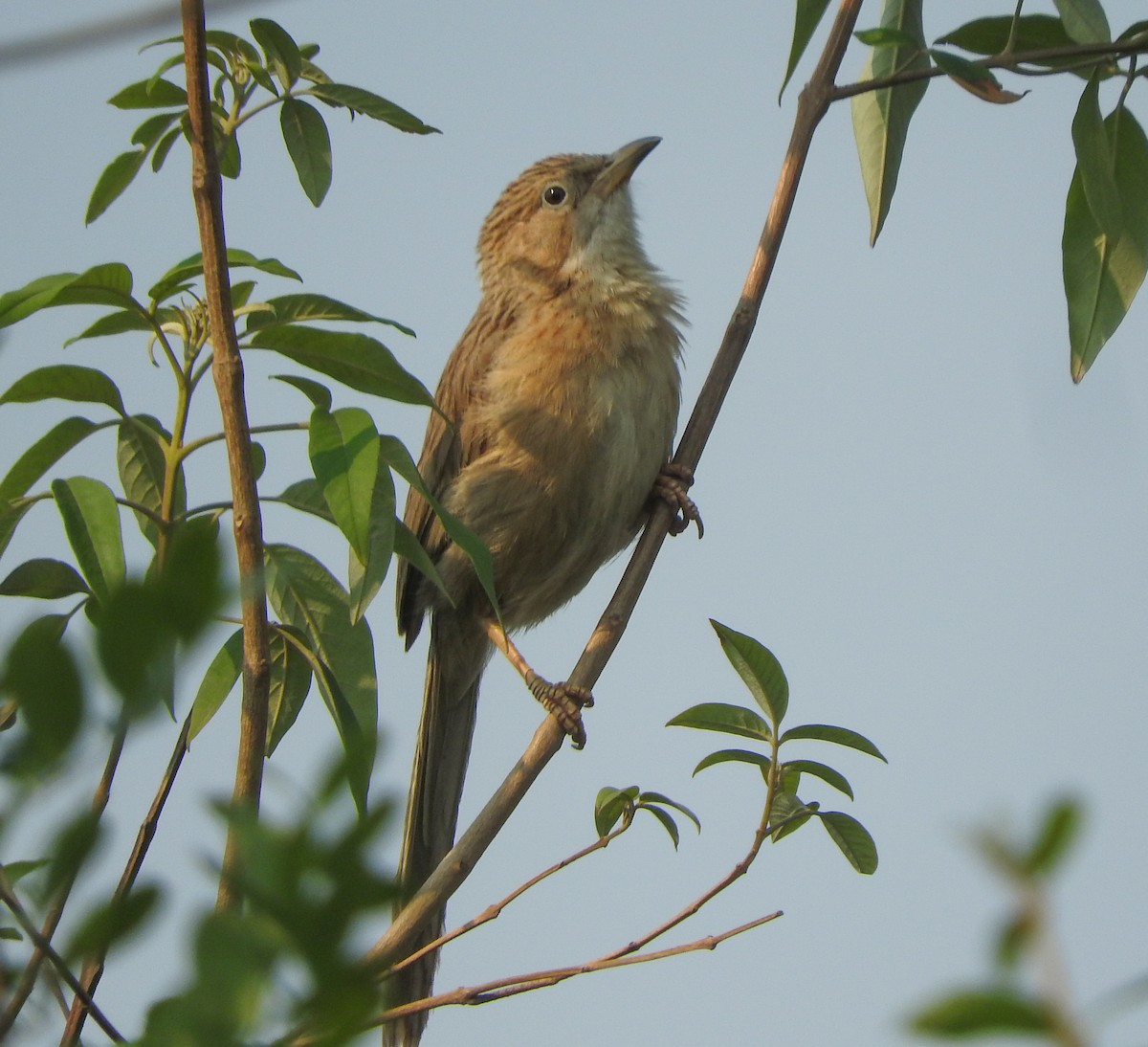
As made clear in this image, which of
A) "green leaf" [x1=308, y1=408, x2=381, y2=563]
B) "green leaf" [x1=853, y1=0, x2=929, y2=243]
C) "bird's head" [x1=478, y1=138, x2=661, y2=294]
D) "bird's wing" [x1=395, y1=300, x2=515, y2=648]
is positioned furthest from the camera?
"bird's head" [x1=478, y1=138, x2=661, y2=294]

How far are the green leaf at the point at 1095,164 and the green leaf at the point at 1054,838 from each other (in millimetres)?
2673

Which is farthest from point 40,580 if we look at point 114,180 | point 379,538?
point 114,180

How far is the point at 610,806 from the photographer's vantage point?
10.4 ft

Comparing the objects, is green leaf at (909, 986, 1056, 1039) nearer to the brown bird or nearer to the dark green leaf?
the dark green leaf

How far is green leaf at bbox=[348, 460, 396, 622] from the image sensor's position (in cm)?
253

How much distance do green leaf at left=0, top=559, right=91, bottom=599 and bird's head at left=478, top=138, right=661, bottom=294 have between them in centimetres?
303

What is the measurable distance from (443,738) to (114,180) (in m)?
2.87

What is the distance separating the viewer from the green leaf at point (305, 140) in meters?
3.12

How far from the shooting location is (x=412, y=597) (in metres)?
5.48

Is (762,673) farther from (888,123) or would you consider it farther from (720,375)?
(888,123)

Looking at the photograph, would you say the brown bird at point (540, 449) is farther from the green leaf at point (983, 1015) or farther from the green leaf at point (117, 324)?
the green leaf at point (983, 1015)

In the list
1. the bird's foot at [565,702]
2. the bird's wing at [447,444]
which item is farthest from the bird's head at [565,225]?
the bird's foot at [565,702]

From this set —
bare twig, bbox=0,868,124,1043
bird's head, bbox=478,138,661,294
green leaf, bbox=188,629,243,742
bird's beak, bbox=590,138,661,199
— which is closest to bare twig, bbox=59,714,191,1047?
green leaf, bbox=188,629,243,742

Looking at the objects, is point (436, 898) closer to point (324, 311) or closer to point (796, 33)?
point (324, 311)
